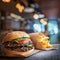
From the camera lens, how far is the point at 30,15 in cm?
159

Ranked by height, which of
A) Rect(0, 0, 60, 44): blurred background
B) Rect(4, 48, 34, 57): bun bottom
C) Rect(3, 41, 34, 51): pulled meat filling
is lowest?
Rect(4, 48, 34, 57): bun bottom

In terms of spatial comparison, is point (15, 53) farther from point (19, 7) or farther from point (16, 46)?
point (19, 7)

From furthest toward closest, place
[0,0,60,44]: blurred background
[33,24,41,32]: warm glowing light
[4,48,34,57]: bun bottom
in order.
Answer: [0,0,60,44]: blurred background
[33,24,41,32]: warm glowing light
[4,48,34,57]: bun bottom

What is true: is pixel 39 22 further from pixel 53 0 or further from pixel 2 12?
pixel 2 12

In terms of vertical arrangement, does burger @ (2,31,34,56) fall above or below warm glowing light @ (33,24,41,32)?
below

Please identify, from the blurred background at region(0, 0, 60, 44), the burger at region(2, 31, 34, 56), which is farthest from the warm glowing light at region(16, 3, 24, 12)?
the burger at region(2, 31, 34, 56)

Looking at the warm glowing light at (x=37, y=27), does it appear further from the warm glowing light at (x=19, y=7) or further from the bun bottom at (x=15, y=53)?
the bun bottom at (x=15, y=53)

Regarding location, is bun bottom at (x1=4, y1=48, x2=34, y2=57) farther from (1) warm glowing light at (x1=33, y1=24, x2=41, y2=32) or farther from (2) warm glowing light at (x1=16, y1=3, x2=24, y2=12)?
(2) warm glowing light at (x1=16, y1=3, x2=24, y2=12)

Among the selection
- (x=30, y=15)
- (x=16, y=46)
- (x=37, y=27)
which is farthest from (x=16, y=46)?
(x=30, y=15)

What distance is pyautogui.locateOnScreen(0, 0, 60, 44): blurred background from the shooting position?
1514mm

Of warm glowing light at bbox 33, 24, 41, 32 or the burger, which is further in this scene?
warm glowing light at bbox 33, 24, 41, 32

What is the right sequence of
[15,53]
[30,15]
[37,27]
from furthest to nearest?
[30,15]
[37,27]
[15,53]

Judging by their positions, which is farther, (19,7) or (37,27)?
(19,7)

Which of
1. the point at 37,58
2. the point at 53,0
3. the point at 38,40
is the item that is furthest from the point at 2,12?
the point at 37,58
